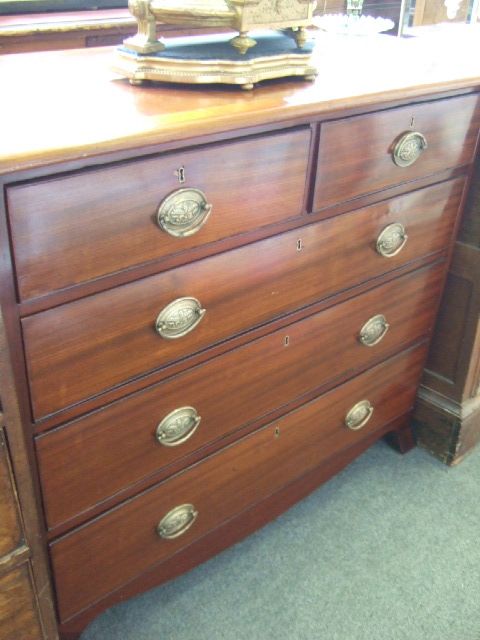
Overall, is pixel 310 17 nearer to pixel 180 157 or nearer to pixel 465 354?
pixel 180 157

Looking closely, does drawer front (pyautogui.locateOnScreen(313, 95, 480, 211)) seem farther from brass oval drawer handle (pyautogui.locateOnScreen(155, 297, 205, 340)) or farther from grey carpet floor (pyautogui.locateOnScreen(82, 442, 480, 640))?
grey carpet floor (pyautogui.locateOnScreen(82, 442, 480, 640))

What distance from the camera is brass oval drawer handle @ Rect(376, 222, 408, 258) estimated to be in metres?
1.24

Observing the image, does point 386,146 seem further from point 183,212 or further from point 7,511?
point 7,511

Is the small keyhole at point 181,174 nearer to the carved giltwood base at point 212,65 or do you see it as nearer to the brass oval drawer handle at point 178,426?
the carved giltwood base at point 212,65

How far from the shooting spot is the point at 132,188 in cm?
83

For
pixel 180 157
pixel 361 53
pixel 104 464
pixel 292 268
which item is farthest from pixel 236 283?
pixel 361 53

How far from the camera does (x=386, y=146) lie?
1.14 metres

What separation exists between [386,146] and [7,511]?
85 cm

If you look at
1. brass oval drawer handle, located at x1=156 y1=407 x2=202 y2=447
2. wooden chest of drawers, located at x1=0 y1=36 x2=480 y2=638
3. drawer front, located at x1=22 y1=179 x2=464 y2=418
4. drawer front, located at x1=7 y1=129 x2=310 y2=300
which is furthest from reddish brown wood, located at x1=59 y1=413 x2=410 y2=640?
drawer front, located at x1=7 y1=129 x2=310 y2=300

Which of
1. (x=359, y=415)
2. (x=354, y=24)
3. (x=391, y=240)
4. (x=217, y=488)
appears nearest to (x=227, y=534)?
(x=217, y=488)

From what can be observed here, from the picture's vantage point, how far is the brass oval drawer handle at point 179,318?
947 mm

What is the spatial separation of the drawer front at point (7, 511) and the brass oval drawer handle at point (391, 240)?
30.7 inches

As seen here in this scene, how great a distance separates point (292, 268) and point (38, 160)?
20.1 inches

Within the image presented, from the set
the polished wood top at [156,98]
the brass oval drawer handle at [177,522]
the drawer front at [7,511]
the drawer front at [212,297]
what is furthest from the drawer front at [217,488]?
the polished wood top at [156,98]
